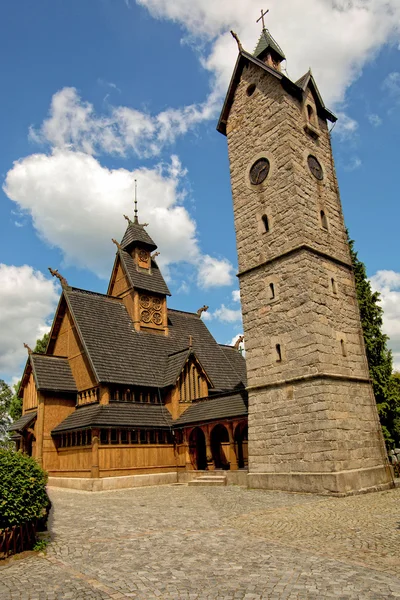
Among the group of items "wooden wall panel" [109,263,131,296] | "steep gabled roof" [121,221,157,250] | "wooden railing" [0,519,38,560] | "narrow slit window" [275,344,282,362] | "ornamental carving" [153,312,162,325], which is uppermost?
"steep gabled roof" [121,221,157,250]

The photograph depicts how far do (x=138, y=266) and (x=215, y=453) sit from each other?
1348cm

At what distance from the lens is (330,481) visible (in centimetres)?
1462

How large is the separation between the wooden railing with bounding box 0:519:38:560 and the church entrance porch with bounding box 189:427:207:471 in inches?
642

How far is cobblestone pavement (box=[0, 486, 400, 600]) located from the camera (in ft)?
19.6

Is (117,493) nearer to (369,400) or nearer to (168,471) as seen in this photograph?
(168,471)

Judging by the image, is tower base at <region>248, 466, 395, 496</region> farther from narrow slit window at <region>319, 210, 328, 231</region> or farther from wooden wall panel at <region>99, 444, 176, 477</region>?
narrow slit window at <region>319, 210, 328, 231</region>

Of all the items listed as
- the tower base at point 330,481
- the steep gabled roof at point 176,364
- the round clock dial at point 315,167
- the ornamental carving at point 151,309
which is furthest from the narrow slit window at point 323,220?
the ornamental carving at point 151,309

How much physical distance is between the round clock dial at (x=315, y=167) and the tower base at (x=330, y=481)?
12223 mm

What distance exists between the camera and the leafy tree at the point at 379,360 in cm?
2327

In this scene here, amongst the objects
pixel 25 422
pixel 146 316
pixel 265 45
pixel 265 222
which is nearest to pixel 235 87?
pixel 265 45

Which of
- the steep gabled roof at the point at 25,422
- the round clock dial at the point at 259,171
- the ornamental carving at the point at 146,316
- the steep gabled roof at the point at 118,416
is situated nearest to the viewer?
the round clock dial at the point at 259,171

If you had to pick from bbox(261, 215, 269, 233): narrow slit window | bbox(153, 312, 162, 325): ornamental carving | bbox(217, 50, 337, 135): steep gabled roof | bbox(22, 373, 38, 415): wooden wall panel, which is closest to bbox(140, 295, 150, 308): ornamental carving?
bbox(153, 312, 162, 325): ornamental carving

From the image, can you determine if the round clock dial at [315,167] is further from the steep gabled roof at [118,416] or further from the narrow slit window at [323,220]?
the steep gabled roof at [118,416]

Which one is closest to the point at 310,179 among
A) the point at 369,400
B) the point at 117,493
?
the point at 369,400
